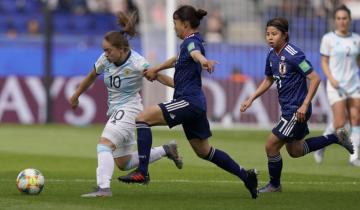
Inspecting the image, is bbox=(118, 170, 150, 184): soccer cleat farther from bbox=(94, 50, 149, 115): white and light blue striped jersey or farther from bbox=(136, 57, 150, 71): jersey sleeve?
bbox=(136, 57, 150, 71): jersey sleeve

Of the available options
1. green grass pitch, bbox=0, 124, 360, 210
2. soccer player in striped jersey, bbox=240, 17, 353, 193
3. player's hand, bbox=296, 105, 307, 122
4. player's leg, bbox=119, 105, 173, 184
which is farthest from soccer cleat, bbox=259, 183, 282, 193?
player's leg, bbox=119, 105, 173, 184

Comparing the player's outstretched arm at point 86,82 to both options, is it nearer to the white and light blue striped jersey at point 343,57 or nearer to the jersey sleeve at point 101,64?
the jersey sleeve at point 101,64

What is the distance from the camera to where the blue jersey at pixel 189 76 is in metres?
10.9

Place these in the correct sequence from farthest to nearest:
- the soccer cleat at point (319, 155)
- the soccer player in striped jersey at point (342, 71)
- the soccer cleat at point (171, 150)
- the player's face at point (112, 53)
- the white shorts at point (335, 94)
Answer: the soccer cleat at point (319, 155) → the white shorts at point (335, 94) → the soccer player in striped jersey at point (342, 71) → the soccer cleat at point (171, 150) → the player's face at point (112, 53)

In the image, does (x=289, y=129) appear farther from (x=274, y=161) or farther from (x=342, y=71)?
(x=342, y=71)

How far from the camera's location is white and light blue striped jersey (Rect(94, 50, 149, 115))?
11.5m

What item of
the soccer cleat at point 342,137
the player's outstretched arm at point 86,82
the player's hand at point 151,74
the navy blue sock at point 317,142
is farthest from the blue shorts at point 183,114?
the soccer cleat at point 342,137

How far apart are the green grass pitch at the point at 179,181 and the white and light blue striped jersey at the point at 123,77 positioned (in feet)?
3.36

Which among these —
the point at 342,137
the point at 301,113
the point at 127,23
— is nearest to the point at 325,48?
the point at 342,137

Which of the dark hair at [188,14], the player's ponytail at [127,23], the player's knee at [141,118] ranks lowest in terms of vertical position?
the player's knee at [141,118]

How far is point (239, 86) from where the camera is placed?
2677 centimetres

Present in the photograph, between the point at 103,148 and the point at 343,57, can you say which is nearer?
the point at 103,148

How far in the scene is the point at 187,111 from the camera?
1089 cm

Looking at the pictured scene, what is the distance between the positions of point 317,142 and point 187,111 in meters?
2.12
